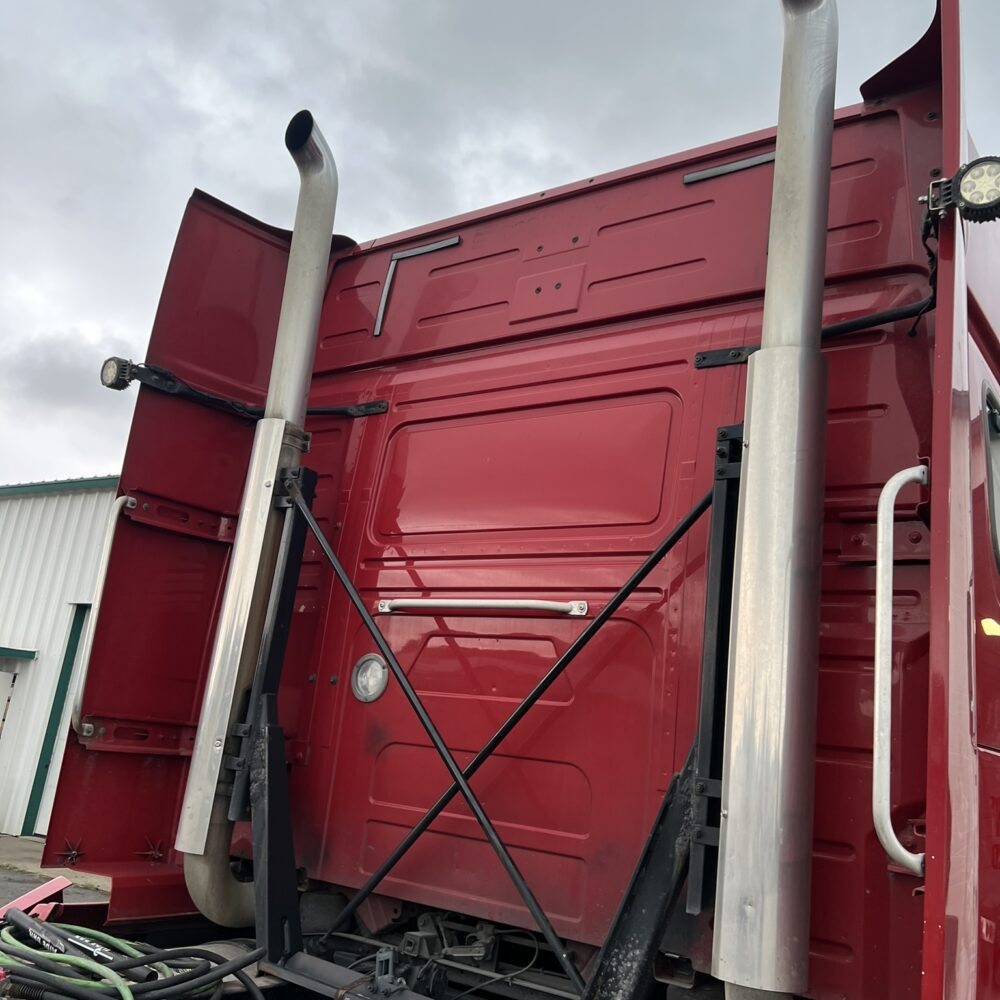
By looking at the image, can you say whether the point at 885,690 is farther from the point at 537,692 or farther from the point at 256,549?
the point at 256,549

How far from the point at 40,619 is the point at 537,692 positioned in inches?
422

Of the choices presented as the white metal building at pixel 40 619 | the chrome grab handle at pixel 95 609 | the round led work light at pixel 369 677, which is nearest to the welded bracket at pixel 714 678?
the round led work light at pixel 369 677

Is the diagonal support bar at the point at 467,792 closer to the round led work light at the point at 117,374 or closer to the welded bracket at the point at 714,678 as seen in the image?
the welded bracket at the point at 714,678

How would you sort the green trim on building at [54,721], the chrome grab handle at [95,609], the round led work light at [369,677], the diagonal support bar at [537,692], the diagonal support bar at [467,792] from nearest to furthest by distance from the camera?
1. the diagonal support bar at [467,792]
2. the diagonal support bar at [537,692]
3. the round led work light at [369,677]
4. the chrome grab handle at [95,609]
5. the green trim on building at [54,721]

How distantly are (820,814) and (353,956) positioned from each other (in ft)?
4.56

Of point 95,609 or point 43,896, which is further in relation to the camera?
point 95,609

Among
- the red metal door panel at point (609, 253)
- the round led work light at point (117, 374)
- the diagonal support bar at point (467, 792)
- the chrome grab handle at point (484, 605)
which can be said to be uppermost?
the red metal door panel at point (609, 253)

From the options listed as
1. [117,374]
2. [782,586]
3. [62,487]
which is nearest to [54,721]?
[62,487]

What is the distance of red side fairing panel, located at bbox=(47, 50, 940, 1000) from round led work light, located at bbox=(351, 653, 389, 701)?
4 centimetres

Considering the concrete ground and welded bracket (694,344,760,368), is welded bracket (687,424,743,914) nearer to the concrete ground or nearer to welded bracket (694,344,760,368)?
welded bracket (694,344,760,368)

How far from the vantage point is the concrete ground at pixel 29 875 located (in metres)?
2.79

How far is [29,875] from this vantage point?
21.5 ft

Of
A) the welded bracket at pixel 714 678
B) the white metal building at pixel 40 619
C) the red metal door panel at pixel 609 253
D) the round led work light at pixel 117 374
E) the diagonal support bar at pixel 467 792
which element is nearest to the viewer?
the welded bracket at pixel 714 678

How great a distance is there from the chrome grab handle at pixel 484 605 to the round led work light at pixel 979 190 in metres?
1.32
